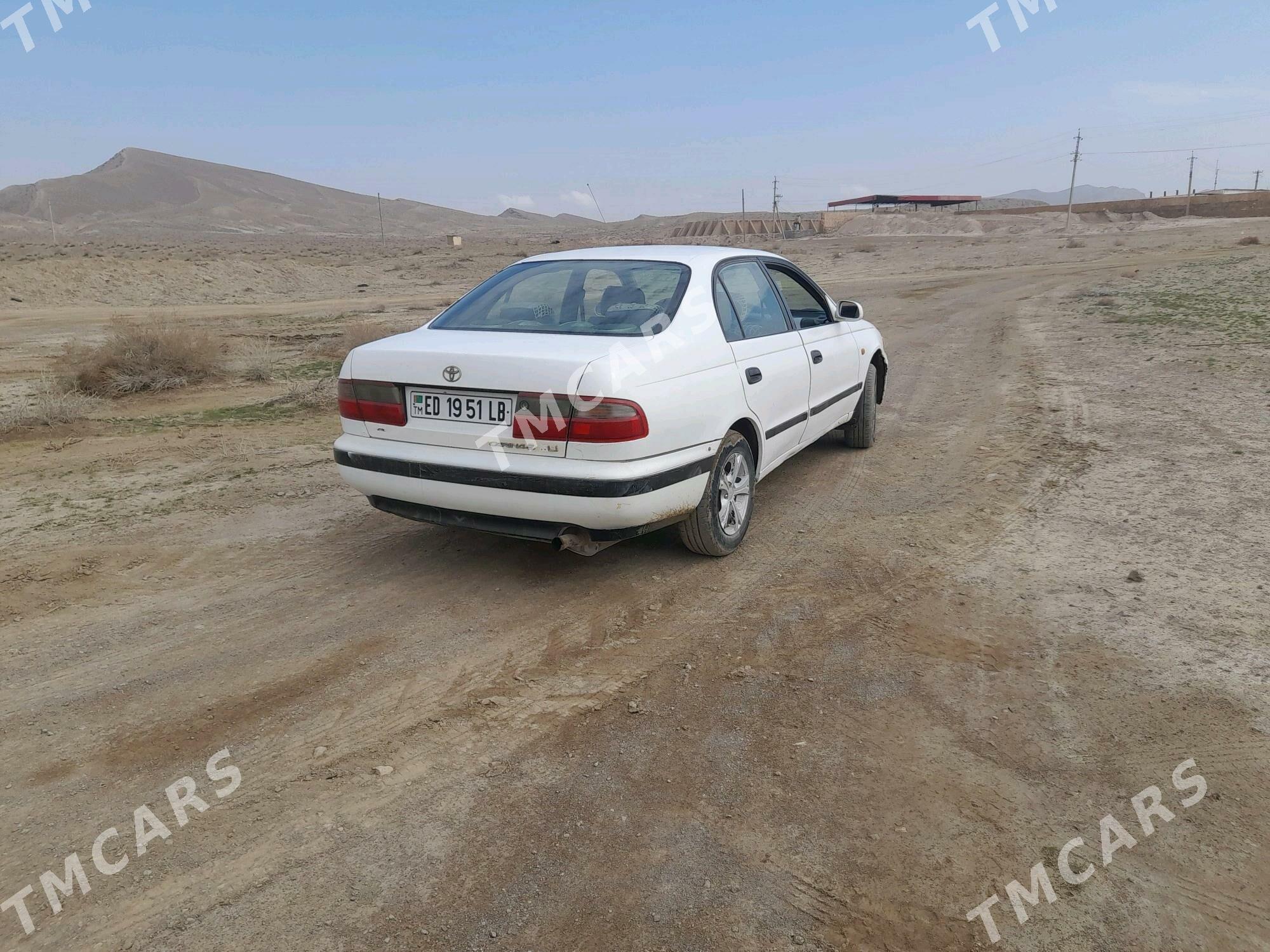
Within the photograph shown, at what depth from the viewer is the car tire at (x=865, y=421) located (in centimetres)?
695

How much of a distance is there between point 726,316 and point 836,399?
166 centimetres

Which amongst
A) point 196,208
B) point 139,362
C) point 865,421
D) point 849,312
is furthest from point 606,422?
point 196,208

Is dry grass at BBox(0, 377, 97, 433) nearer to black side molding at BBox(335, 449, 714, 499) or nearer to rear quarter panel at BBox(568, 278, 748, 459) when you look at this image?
black side molding at BBox(335, 449, 714, 499)

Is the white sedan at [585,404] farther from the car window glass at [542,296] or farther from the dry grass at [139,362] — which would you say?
the dry grass at [139,362]

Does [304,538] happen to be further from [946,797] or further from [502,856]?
[946,797]

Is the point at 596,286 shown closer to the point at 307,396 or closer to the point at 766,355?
the point at 766,355

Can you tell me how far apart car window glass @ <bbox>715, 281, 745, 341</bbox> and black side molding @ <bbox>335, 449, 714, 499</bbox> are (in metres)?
0.79

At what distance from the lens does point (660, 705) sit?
3369 millimetres

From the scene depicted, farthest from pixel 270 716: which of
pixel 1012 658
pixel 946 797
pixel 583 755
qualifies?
pixel 1012 658

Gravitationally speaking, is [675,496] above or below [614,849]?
above

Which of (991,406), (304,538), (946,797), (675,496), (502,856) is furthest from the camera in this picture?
(991,406)

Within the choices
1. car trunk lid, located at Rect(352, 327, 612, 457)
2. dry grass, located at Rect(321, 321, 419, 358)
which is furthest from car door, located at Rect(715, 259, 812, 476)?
dry grass, located at Rect(321, 321, 419, 358)

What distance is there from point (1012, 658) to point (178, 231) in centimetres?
12652

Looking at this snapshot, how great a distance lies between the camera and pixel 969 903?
2.40m
